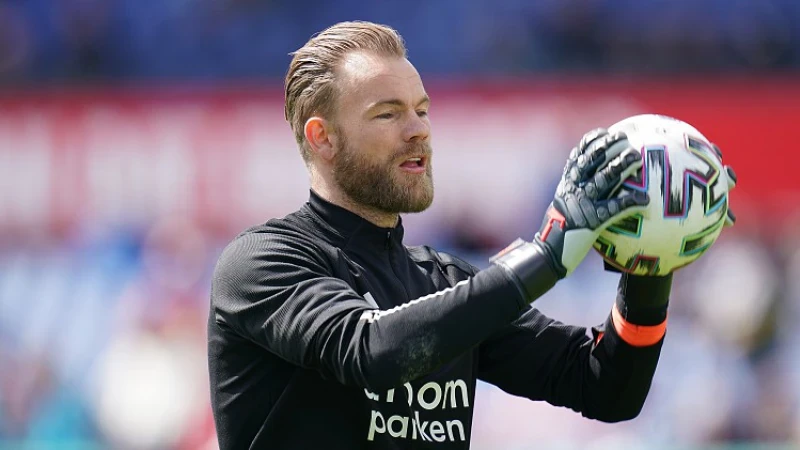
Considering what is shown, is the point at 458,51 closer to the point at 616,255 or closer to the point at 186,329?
the point at 186,329

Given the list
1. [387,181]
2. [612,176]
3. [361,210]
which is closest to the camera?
[612,176]

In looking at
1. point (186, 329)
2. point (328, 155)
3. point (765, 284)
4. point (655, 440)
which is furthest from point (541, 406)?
point (328, 155)

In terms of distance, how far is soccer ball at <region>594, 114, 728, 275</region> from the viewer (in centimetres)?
351

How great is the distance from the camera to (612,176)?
339cm

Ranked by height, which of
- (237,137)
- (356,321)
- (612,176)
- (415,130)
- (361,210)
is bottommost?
(356,321)

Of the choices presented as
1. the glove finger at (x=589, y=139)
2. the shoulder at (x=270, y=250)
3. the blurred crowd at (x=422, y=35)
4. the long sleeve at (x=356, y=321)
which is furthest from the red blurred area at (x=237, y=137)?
the long sleeve at (x=356, y=321)

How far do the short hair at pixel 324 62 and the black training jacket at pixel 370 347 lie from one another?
0.29 metres

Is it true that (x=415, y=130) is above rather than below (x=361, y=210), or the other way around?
above

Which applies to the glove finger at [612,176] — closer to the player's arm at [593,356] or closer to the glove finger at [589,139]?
the glove finger at [589,139]

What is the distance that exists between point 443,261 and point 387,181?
440mm

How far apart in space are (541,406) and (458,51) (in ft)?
14.5

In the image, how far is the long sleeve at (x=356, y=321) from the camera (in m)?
3.37

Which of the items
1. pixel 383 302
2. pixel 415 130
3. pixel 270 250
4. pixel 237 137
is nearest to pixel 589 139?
pixel 415 130

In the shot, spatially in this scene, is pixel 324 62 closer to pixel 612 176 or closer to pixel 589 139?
pixel 589 139
